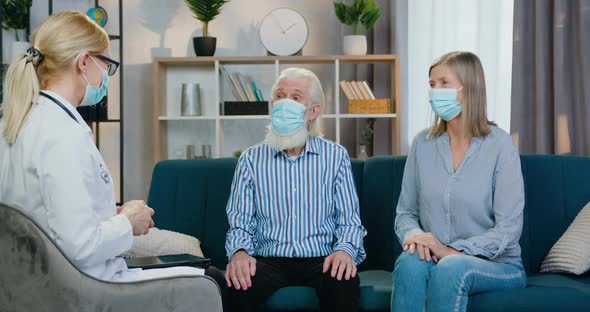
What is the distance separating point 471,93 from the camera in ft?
9.41

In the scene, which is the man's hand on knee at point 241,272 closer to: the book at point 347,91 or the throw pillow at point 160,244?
the throw pillow at point 160,244

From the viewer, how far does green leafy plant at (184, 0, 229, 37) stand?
16.0ft

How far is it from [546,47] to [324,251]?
1.67 meters

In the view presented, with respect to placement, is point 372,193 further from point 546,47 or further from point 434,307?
point 546,47

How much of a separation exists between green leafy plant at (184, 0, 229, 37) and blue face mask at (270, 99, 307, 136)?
2.15 m

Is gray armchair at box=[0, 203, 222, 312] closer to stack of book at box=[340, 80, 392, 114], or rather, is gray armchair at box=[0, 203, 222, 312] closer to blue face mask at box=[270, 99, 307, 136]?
blue face mask at box=[270, 99, 307, 136]

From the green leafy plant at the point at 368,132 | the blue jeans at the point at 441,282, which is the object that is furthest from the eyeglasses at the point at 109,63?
the green leafy plant at the point at 368,132

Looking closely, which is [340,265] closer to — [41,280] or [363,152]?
[41,280]

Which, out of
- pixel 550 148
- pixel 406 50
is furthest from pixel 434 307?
pixel 406 50

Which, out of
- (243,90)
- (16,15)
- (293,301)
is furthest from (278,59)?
(293,301)

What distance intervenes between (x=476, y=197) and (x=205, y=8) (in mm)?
2692


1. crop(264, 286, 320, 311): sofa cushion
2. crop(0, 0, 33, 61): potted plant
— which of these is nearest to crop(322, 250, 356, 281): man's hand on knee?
crop(264, 286, 320, 311): sofa cushion

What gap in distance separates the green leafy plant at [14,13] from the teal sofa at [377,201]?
2.27 meters

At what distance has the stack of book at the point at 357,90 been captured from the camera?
16.1ft
